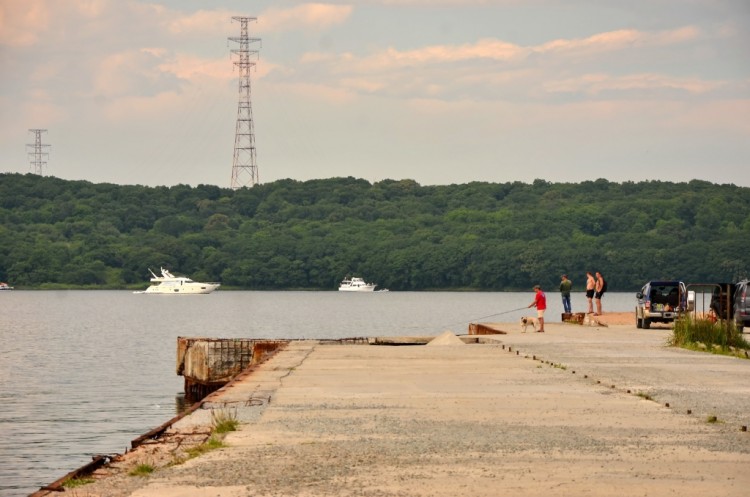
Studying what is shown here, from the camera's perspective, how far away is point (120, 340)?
80750 millimetres

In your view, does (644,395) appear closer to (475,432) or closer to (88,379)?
(475,432)

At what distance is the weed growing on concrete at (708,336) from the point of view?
113 feet

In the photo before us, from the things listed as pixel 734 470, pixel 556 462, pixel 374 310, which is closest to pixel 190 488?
pixel 556 462

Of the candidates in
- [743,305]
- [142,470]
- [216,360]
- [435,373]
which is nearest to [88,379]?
[216,360]

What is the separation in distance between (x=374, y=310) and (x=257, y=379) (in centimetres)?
12523

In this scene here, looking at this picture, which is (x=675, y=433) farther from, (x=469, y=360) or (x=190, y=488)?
(x=469, y=360)

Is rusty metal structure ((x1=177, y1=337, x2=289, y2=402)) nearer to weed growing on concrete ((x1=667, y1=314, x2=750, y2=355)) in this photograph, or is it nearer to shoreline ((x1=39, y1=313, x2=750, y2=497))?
shoreline ((x1=39, y1=313, x2=750, y2=497))

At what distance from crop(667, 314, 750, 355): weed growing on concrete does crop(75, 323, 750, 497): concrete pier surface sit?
4.94m

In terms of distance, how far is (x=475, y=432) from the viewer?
647 inches

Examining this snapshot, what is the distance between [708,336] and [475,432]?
66.0 ft

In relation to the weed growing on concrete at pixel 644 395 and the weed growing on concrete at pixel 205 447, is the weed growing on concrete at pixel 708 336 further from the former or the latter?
the weed growing on concrete at pixel 205 447

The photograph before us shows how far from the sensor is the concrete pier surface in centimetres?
1266

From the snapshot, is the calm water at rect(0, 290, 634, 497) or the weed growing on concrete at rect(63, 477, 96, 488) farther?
the calm water at rect(0, 290, 634, 497)

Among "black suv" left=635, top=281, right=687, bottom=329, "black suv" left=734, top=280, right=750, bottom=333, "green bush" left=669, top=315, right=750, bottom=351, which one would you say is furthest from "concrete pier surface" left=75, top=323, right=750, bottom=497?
"black suv" left=635, top=281, right=687, bottom=329
